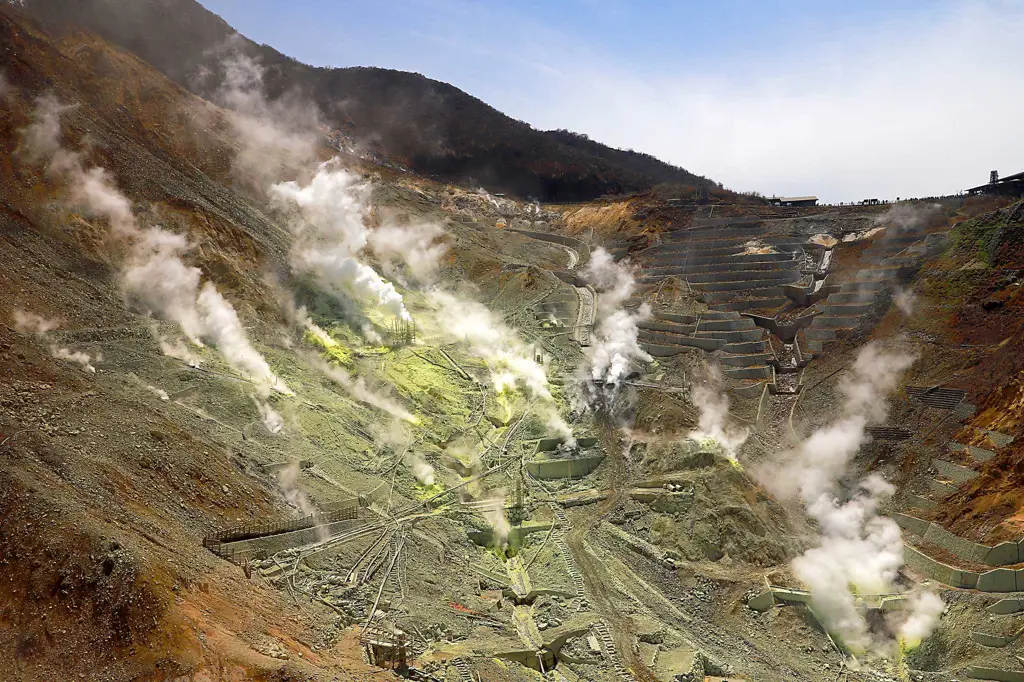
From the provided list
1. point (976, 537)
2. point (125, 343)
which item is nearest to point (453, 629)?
point (125, 343)

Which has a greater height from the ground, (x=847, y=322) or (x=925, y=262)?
(x=925, y=262)

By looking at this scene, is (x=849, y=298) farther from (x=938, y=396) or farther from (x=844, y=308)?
(x=938, y=396)

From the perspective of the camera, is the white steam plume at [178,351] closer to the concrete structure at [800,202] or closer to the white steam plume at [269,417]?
the white steam plume at [269,417]

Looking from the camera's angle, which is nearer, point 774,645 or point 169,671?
point 169,671

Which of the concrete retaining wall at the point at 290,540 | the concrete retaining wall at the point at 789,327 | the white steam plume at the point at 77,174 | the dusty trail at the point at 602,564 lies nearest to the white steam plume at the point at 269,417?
the concrete retaining wall at the point at 290,540

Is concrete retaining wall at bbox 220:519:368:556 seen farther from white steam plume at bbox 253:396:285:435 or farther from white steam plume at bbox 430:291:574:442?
white steam plume at bbox 430:291:574:442

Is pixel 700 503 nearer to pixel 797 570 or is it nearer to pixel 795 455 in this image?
pixel 797 570

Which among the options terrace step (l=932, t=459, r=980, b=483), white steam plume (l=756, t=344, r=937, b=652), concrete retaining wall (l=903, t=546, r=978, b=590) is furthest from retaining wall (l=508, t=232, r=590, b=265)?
concrete retaining wall (l=903, t=546, r=978, b=590)
